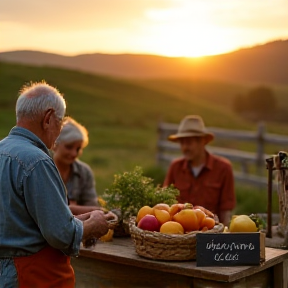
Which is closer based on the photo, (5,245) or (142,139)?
(5,245)

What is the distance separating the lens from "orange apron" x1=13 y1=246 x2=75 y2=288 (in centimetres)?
331

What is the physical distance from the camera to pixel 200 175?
244 inches

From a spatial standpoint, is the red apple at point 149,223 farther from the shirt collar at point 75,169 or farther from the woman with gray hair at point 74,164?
the shirt collar at point 75,169

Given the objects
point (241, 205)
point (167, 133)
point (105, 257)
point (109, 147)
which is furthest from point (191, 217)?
point (109, 147)

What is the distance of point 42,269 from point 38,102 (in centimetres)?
90

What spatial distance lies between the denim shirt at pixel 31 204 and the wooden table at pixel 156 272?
21.9 inches

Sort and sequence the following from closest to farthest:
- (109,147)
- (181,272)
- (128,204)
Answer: (181,272)
(128,204)
(109,147)

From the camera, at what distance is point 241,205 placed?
10148mm

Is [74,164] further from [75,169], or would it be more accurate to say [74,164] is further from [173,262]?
[173,262]

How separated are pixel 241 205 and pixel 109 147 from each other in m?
19.8

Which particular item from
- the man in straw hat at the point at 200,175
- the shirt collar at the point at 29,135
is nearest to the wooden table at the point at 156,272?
the shirt collar at the point at 29,135

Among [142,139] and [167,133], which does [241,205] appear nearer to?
[167,133]

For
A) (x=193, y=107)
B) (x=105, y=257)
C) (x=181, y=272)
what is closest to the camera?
(x=181, y=272)

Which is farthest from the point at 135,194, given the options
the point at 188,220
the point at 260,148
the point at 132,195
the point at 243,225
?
the point at 260,148
